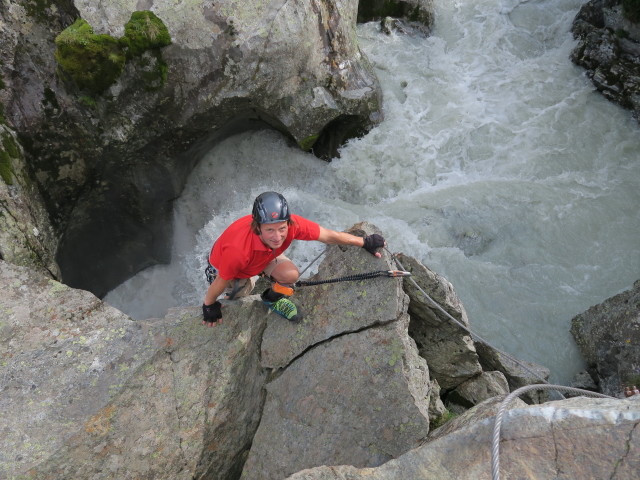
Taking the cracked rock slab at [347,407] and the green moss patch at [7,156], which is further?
the green moss patch at [7,156]

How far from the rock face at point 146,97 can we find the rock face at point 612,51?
634 cm

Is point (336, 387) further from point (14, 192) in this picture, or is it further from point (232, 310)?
point (14, 192)

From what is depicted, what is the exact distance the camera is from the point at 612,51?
11.8 metres

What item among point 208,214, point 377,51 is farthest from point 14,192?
point 377,51

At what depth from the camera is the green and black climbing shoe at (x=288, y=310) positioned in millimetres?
5309

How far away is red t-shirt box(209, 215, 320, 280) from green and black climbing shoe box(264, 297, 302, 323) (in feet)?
2.03

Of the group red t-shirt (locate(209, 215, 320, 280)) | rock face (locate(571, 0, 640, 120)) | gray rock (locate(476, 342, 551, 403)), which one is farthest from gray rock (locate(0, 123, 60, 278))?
rock face (locate(571, 0, 640, 120))

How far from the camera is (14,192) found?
7.37m

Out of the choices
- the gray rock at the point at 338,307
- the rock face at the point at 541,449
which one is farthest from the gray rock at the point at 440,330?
the rock face at the point at 541,449

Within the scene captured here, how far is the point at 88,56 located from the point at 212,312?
5.61 m

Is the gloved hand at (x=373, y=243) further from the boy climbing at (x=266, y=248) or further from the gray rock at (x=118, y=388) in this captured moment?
the gray rock at (x=118, y=388)

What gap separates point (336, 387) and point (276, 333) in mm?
1063

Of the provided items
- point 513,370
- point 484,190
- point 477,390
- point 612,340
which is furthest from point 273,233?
point 484,190

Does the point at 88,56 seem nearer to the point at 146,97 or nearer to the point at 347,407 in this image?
the point at 146,97
